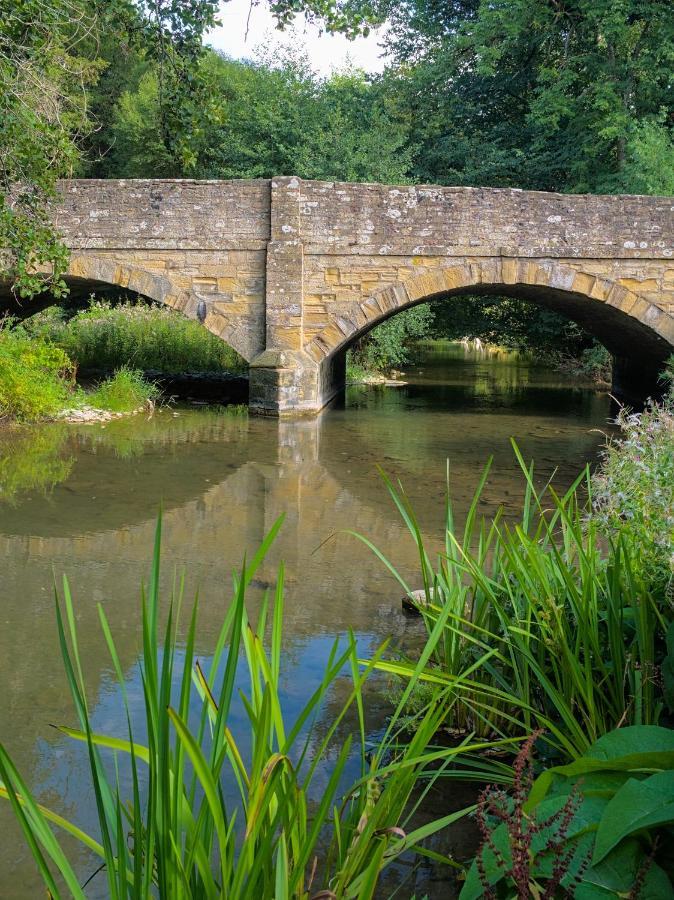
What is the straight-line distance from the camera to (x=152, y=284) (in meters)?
12.2

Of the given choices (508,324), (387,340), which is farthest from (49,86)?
(508,324)

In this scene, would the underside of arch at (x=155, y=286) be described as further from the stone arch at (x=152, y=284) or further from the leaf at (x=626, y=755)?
the leaf at (x=626, y=755)

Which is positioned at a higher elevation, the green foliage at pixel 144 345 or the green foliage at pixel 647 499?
the green foliage at pixel 144 345

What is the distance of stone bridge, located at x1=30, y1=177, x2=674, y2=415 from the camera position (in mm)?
11969

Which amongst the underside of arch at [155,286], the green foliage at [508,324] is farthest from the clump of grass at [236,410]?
the green foliage at [508,324]

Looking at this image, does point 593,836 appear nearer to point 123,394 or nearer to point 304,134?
point 123,394

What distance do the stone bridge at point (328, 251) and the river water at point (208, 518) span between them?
1.40 metres

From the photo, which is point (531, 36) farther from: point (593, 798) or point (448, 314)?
point (593, 798)

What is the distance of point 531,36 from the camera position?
2023cm

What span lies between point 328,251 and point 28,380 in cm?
417

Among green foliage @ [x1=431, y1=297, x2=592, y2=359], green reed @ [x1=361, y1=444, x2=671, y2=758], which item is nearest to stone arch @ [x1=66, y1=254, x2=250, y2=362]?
green foliage @ [x1=431, y1=297, x2=592, y2=359]

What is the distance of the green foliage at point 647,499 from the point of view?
265cm

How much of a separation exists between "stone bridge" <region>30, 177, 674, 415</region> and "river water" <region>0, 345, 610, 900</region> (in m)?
1.40

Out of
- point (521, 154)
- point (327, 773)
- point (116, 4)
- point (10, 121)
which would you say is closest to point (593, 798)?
point (327, 773)
